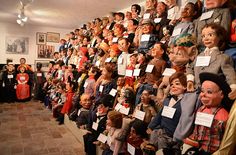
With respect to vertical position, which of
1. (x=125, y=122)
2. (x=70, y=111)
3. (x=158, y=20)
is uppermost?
(x=158, y=20)

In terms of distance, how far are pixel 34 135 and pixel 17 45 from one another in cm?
526

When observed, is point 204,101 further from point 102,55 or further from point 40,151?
point 102,55

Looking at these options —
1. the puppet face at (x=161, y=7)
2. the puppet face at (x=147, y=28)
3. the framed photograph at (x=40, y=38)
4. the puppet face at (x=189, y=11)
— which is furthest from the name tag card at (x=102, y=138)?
the framed photograph at (x=40, y=38)

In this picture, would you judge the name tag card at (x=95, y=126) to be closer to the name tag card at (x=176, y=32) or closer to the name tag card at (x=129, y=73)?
the name tag card at (x=129, y=73)

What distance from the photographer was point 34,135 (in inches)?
154

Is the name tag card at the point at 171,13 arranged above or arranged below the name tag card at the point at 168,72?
above

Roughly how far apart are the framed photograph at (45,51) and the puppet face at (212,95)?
25.4ft

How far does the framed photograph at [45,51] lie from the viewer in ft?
27.8

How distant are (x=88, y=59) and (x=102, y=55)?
32.5 inches

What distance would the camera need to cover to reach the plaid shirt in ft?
5.15

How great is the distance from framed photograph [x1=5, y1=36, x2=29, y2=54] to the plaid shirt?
25.8ft

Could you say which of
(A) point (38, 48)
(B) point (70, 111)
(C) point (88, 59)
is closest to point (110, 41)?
(C) point (88, 59)

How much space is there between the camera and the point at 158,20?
10.5 feet

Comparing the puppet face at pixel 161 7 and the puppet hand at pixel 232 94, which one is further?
the puppet face at pixel 161 7
